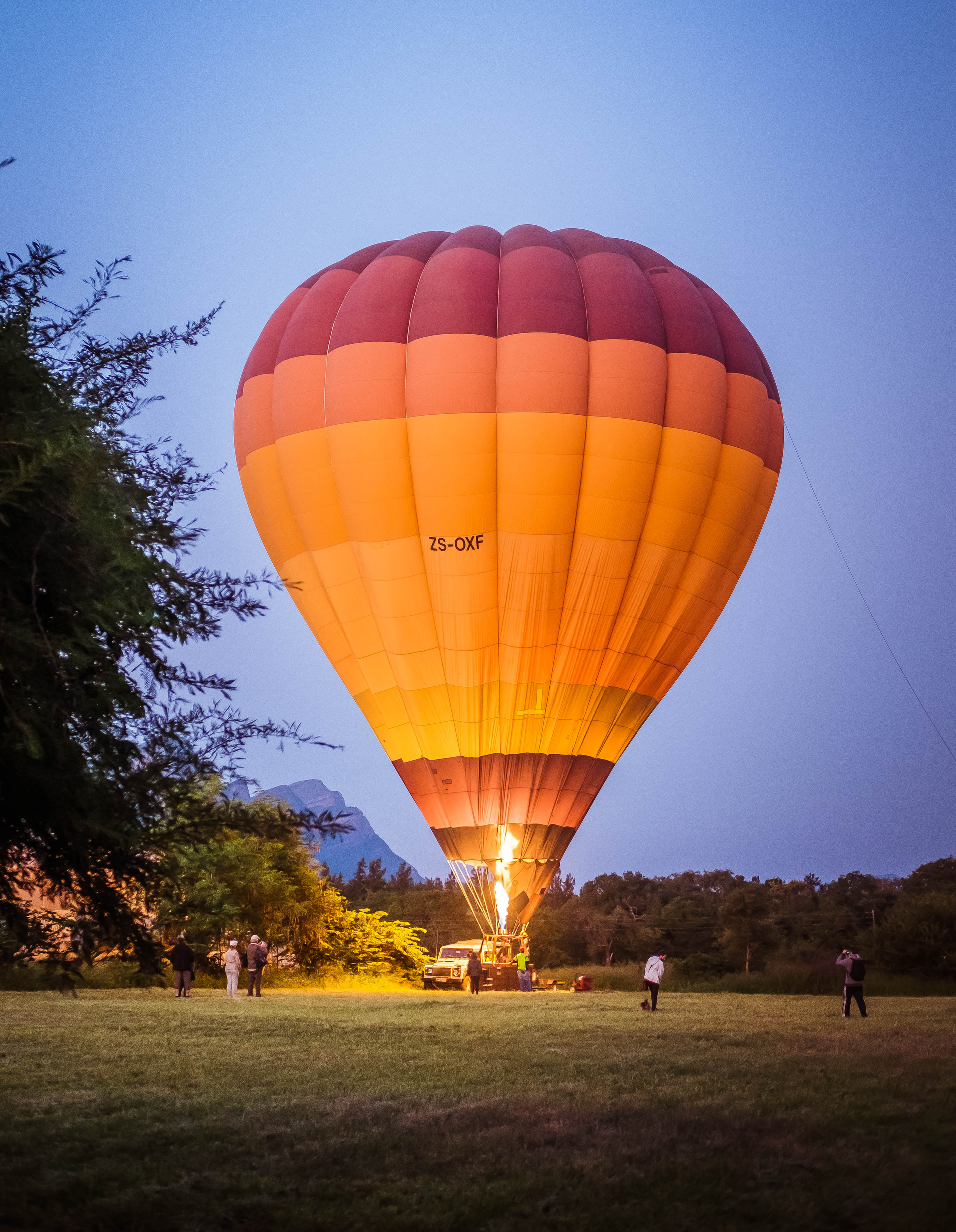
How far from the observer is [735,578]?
88.2 feet

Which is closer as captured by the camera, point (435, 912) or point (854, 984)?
point (854, 984)

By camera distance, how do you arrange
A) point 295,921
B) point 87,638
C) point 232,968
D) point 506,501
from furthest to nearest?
1. point 295,921
2. point 506,501
3. point 232,968
4. point 87,638

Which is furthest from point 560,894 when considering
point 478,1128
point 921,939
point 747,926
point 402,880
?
Answer: point 478,1128

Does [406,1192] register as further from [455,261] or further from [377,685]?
[455,261]

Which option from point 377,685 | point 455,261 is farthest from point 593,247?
point 377,685

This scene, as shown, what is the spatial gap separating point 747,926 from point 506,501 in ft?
139

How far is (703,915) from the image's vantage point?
70250 mm

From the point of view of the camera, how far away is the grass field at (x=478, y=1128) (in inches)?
235

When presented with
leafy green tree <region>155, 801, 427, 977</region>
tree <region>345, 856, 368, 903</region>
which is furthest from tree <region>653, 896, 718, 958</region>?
leafy green tree <region>155, 801, 427, 977</region>

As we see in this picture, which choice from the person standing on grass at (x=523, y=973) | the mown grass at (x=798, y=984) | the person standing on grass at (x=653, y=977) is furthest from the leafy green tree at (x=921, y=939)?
the person standing on grass at (x=653, y=977)

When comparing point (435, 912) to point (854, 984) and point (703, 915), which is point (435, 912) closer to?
point (703, 915)

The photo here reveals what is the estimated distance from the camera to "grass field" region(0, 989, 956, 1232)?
5980mm

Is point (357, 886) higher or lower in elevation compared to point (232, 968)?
higher

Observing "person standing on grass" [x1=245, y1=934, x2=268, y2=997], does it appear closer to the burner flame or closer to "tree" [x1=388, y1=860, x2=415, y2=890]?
the burner flame
